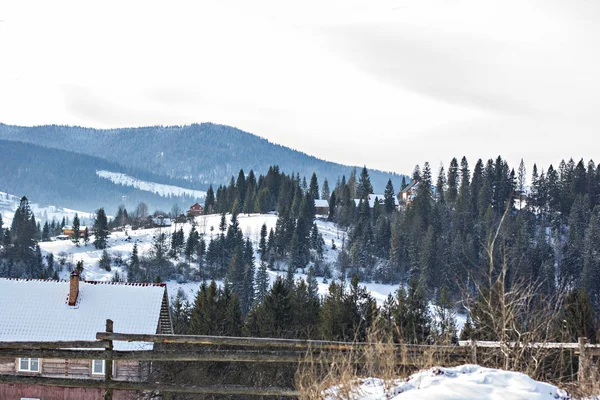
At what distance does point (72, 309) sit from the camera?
35.2m

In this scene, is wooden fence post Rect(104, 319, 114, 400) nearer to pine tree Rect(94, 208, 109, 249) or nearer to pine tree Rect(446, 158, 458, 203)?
pine tree Rect(94, 208, 109, 249)

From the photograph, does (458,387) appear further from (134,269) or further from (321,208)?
(321,208)

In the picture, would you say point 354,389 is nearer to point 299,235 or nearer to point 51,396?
point 51,396

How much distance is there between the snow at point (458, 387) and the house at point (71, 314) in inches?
975

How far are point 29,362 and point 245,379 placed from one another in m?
10.2

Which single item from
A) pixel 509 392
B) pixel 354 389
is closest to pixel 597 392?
pixel 509 392

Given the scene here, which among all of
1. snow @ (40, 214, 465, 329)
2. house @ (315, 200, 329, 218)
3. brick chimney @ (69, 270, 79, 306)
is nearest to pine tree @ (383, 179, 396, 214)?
snow @ (40, 214, 465, 329)

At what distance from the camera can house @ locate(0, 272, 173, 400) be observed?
105 ft

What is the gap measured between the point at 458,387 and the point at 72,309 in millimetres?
30870

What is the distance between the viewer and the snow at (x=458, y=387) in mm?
7406

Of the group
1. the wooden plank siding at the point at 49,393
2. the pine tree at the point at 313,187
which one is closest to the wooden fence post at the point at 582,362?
the wooden plank siding at the point at 49,393

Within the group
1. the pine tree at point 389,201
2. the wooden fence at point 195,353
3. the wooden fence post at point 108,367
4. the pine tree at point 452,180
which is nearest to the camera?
the wooden fence at point 195,353

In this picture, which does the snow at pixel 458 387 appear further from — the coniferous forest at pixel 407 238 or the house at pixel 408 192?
the house at pixel 408 192

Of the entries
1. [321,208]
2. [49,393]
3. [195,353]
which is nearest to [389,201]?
[321,208]
